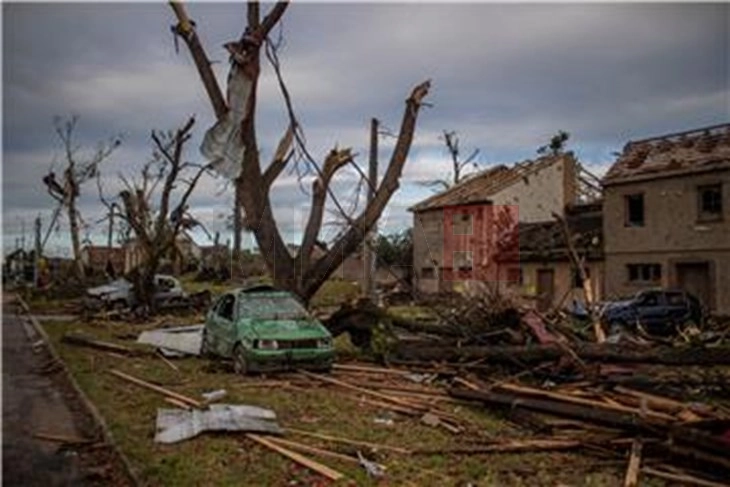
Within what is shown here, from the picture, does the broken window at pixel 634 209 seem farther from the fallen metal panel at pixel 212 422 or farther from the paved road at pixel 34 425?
the fallen metal panel at pixel 212 422

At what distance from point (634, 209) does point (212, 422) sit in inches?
1144

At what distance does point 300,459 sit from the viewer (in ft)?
26.3

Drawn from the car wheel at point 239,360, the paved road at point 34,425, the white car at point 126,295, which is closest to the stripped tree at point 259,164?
the car wheel at point 239,360

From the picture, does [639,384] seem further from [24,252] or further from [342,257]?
[24,252]

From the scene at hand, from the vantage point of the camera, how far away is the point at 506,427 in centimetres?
995

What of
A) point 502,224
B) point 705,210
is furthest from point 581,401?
point 502,224

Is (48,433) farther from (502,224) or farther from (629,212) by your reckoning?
(502,224)

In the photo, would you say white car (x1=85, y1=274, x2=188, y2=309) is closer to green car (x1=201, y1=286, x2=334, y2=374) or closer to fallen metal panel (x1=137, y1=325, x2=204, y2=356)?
fallen metal panel (x1=137, y1=325, x2=204, y2=356)

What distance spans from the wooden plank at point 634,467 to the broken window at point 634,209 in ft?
90.0

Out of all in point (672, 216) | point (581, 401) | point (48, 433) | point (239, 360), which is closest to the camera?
point (581, 401)

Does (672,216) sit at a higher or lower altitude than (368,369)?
higher

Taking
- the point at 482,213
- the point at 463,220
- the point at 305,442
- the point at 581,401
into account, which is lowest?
the point at 305,442

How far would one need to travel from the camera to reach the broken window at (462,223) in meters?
45.1

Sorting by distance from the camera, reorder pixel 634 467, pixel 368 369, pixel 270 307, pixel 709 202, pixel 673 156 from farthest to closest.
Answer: pixel 673 156, pixel 709 202, pixel 270 307, pixel 368 369, pixel 634 467
